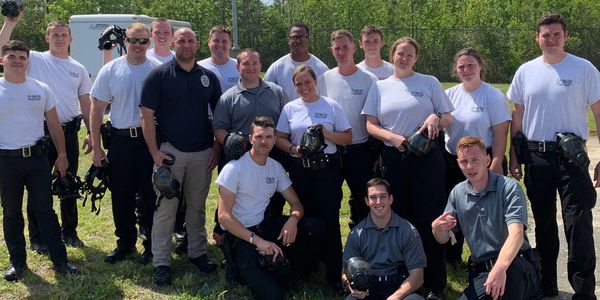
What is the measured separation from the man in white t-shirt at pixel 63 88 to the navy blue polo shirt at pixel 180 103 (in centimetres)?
131

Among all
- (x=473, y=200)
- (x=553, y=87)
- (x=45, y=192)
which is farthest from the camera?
(x=45, y=192)

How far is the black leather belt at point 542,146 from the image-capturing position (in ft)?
16.2

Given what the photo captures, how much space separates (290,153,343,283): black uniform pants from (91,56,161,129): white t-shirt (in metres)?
1.58

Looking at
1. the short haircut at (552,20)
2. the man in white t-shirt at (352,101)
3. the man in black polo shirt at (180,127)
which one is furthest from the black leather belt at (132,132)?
the short haircut at (552,20)

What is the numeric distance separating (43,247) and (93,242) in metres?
0.60

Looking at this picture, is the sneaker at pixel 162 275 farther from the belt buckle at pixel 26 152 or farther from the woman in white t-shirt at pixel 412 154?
the woman in white t-shirt at pixel 412 154

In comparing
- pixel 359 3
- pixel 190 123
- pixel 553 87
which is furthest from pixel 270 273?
pixel 359 3

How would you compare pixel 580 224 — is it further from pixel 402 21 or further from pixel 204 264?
pixel 402 21

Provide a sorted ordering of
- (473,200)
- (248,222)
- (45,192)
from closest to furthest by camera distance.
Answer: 1. (473,200)
2. (248,222)
3. (45,192)

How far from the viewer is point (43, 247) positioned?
627 cm

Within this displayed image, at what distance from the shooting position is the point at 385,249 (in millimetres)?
4762

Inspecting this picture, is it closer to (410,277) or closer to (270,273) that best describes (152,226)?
(270,273)

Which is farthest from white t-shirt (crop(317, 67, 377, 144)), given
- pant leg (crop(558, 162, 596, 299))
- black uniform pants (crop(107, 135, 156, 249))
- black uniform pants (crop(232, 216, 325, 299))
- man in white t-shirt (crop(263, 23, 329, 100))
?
black uniform pants (crop(107, 135, 156, 249))

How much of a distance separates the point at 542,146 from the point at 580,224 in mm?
673
